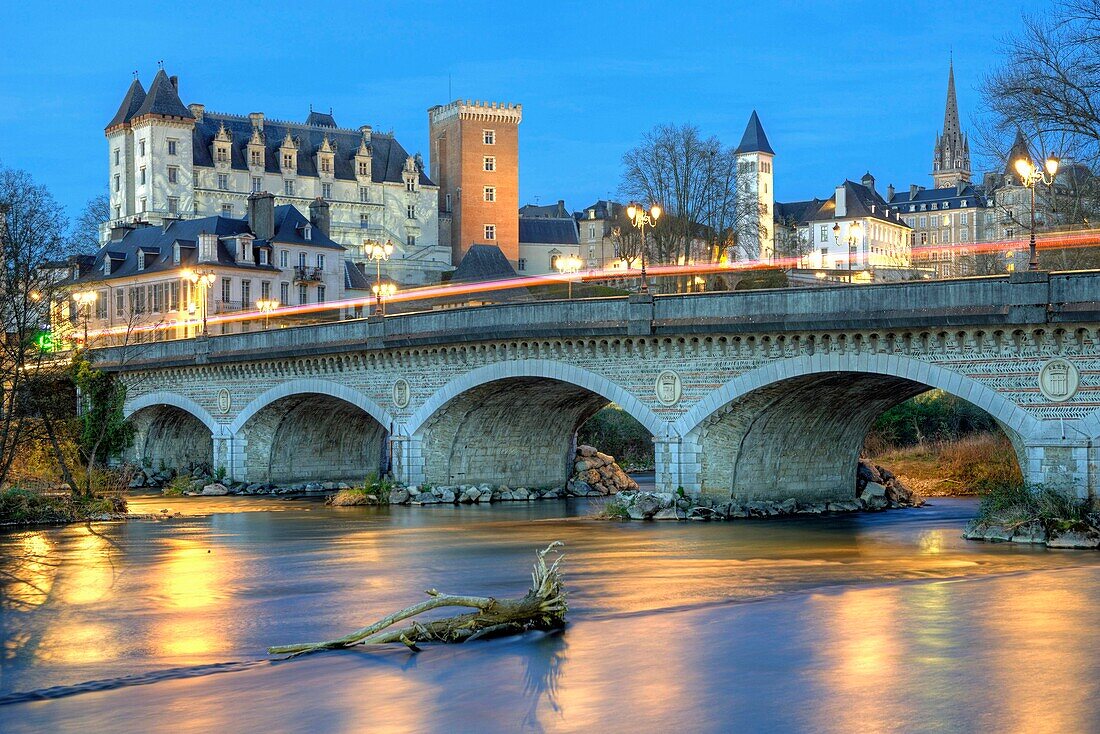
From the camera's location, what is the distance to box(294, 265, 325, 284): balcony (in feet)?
260

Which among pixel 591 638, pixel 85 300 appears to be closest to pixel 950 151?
pixel 85 300

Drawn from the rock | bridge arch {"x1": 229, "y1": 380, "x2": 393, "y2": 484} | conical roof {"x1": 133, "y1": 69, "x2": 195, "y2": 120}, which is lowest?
the rock

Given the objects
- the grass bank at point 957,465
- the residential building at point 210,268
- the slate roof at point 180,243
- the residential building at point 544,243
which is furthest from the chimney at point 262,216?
the grass bank at point 957,465

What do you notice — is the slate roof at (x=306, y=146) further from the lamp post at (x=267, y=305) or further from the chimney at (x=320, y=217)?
A: the lamp post at (x=267, y=305)

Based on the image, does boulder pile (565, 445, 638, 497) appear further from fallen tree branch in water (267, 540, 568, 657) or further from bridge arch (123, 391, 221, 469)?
fallen tree branch in water (267, 540, 568, 657)

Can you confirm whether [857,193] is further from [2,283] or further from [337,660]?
[337,660]

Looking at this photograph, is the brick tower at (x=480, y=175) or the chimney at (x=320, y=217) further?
the brick tower at (x=480, y=175)

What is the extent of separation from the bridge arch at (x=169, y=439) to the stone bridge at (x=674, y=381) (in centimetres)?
386

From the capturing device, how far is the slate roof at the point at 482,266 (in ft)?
321

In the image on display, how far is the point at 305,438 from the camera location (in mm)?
49750

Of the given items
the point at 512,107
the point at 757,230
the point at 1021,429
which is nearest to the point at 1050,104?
Result: the point at 1021,429

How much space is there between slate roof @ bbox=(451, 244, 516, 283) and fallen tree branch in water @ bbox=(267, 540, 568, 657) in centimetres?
7992

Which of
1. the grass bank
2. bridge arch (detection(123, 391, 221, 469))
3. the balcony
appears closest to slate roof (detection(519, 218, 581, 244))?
the balcony

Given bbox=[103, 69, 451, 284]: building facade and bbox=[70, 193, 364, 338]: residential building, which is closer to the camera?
bbox=[70, 193, 364, 338]: residential building
